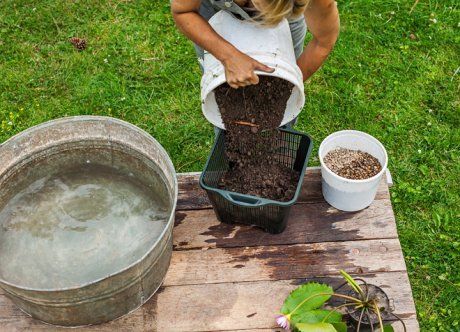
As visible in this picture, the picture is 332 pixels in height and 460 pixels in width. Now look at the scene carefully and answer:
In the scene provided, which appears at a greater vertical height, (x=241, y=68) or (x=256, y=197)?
(x=241, y=68)

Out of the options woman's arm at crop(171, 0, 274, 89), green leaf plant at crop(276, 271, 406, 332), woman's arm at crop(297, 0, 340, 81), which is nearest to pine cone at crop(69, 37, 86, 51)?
woman's arm at crop(171, 0, 274, 89)

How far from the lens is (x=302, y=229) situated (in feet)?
7.09

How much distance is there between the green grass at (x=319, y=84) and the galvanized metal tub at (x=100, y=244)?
0.90 m

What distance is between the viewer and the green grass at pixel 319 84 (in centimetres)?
285

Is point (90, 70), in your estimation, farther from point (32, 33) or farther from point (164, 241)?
point (164, 241)

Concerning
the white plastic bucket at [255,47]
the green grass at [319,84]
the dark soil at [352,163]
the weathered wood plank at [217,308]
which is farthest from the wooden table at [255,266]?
the green grass at [319,84]

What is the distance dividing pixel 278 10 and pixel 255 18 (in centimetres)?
14

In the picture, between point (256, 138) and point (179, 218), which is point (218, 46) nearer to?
point (256, 138)

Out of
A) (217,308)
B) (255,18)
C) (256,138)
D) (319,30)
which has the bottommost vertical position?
(217,308)

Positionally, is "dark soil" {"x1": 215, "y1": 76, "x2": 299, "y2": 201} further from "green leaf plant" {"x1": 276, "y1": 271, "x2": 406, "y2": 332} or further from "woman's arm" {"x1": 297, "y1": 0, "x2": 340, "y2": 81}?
"green leaf plant" {"x1": 276, "y1": 271, "x2": 406, "y2": 332}

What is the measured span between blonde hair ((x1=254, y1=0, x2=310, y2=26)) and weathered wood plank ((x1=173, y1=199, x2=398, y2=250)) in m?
0.81

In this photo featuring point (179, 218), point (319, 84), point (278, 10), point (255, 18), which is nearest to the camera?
point (278, 10)

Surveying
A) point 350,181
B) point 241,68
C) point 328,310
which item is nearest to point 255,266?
point 328,310

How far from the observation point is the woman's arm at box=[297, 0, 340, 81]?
73.4 inches
